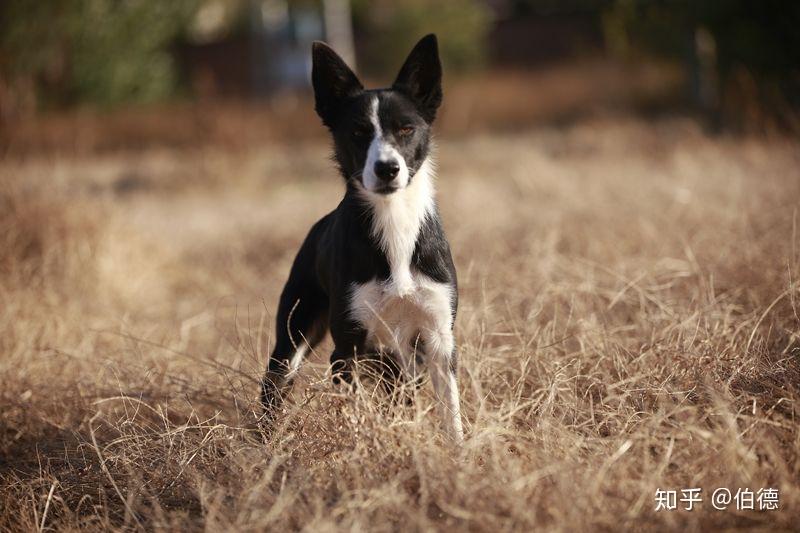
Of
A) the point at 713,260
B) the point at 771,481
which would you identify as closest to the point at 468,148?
the point at 713,260

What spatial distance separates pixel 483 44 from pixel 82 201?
16.7 m

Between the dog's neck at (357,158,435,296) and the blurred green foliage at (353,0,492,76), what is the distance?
16769mm

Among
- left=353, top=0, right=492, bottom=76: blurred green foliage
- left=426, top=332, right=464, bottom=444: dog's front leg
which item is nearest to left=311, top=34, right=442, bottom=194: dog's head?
left=426, top=332, right=464, bottom=444: dog's front leg

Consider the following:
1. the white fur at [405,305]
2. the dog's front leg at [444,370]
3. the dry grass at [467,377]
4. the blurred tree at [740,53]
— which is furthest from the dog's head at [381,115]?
the blurred tree at [740,53]

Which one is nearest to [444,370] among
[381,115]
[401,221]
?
[401,221]

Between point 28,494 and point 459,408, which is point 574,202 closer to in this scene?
point 459,408

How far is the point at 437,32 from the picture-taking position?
64.6ft

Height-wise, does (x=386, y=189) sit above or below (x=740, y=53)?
below

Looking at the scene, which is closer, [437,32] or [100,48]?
[100,48]

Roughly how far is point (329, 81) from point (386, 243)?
720mm

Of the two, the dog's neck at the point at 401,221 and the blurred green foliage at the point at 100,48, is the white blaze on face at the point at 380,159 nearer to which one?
the dog's neck at the point at 401,221

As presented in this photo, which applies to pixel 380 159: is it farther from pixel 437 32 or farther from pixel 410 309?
pixel 437 32

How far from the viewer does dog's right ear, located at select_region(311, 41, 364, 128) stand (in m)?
3.10

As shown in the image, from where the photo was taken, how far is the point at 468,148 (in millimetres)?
11438
